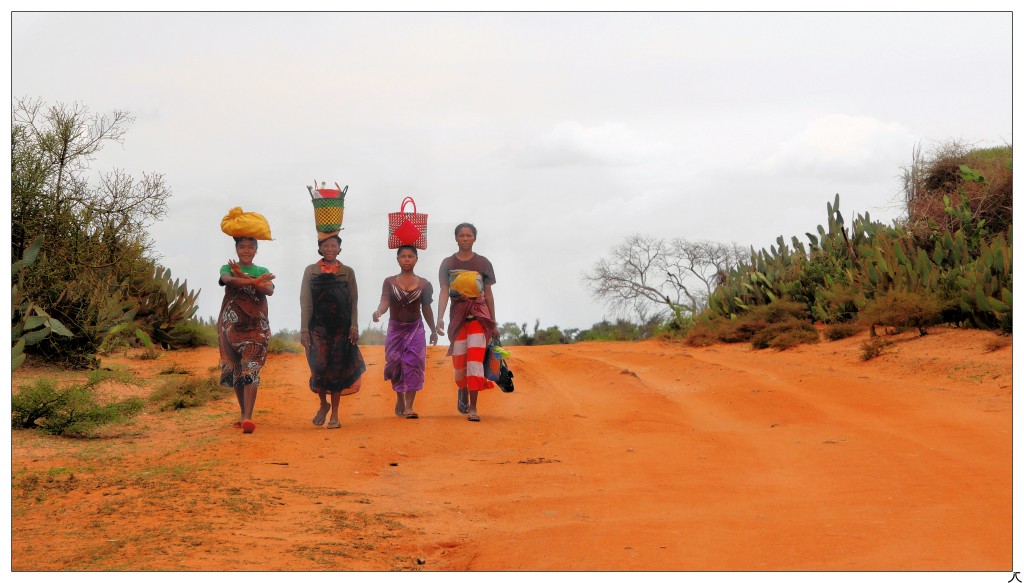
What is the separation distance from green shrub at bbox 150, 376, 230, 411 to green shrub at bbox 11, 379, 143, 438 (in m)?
2.00

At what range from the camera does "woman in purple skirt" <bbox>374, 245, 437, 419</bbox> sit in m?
10.7

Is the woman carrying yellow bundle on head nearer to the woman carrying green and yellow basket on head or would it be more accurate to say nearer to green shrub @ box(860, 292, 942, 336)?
the woman carrying green and yellow basket on head

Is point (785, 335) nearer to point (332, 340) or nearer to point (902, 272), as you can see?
point (902, 272)

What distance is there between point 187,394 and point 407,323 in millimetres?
3647

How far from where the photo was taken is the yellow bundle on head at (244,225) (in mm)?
9695

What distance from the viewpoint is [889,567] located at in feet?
15.5

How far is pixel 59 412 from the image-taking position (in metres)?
9.84

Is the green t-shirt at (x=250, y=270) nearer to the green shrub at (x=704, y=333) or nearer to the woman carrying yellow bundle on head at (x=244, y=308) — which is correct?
the woman carrying yellow bundle on head at (x=244, y=308)

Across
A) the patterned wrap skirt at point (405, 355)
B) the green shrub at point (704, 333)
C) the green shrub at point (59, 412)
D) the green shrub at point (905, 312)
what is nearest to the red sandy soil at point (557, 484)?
the green shrub at point (59, 412)

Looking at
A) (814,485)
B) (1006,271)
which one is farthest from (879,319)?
(814,485)

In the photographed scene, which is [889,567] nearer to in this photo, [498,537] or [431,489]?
[498,537]

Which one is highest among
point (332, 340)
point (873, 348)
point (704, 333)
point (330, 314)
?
point (330, 314)

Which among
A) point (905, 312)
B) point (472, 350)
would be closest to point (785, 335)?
point (905, 312)

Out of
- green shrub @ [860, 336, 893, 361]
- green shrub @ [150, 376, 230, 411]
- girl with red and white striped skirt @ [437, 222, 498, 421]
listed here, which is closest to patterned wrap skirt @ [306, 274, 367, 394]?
girl with red and white striped skirt @ [437, 222, 498, 421]
